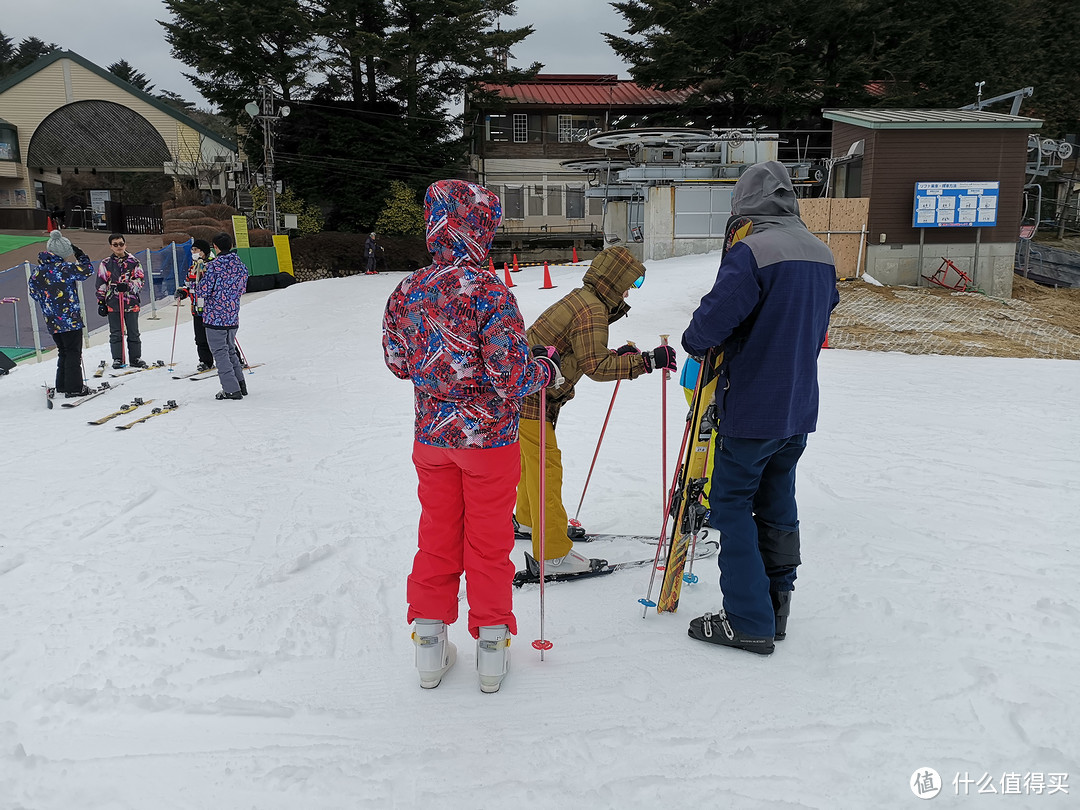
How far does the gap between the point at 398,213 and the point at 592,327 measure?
3032 cm

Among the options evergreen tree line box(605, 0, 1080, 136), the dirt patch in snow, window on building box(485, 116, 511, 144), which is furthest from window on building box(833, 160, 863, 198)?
window on building box(485, 116, 511, 144)

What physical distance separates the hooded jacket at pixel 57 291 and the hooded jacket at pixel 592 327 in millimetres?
6694

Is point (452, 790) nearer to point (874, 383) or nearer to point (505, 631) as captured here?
point (505, 631)

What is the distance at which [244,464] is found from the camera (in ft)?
20.8

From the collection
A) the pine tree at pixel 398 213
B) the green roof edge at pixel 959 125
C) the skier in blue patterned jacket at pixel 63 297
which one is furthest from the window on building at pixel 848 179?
the pine tree at pixel 398 213

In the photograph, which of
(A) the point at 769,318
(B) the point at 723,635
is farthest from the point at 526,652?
A: (A) the point at 769,318

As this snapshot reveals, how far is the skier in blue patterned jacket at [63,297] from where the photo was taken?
8.27 meters

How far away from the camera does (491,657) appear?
10.0ft

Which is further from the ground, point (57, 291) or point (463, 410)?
point (57, 291)

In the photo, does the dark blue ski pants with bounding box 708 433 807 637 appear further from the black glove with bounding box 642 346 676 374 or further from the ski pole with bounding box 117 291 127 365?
the ski pole with bounding box 117 291 127 365

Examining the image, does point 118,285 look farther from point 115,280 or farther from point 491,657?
point 491,657

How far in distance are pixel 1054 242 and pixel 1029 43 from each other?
8.54 metres

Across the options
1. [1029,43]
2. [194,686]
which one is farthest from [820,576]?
[1029,43]

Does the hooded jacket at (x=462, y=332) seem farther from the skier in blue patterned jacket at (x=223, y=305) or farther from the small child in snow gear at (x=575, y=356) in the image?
the skier in blue patterned jacket at (x=223, y=305)
